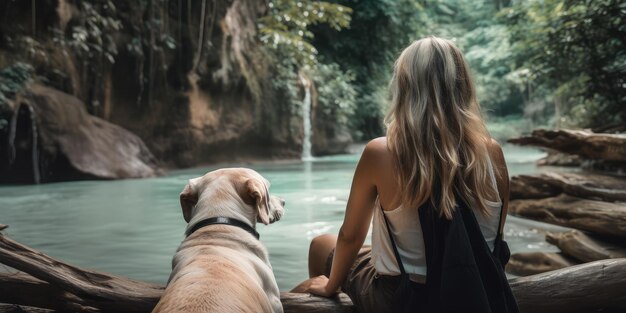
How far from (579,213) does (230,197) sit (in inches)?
114

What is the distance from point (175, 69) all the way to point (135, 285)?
12.3 meters

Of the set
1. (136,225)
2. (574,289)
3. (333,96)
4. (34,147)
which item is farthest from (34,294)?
(333,96)

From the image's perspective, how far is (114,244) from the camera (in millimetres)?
5492

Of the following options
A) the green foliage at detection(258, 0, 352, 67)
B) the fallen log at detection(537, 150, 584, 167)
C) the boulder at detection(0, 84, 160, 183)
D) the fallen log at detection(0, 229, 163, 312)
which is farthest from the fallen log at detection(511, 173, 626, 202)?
the green foliage at detection(258, 0, 352, 67)

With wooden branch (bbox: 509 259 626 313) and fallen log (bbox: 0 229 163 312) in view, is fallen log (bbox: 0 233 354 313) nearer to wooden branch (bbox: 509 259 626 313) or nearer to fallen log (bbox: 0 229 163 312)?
fallen log (bbox: 0 229 163 312)

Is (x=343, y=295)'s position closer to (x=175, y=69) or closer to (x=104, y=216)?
(x=104, y=216)

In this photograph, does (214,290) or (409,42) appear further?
(409,42)

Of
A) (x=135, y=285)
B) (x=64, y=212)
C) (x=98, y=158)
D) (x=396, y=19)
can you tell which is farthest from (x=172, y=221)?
(x=396, y=19)

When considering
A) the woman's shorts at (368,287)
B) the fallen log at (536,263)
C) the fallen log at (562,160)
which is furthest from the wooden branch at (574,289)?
the fallen log at (562,160)

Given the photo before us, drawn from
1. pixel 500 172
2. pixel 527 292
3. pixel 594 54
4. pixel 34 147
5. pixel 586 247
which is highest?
pixel 594 54

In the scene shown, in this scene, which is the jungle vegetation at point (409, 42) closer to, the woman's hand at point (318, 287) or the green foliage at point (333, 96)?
the green foliage at point (333, 96)

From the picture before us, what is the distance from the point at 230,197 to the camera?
2504mm

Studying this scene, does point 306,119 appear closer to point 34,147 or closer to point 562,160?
point 562,160

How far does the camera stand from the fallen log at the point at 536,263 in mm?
4130
